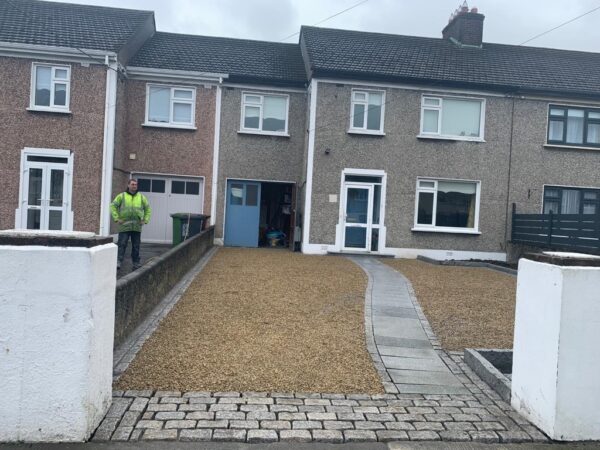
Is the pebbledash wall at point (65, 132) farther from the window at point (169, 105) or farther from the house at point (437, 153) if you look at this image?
the house at point (437, 153)

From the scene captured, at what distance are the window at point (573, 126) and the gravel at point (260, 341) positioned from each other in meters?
10.8

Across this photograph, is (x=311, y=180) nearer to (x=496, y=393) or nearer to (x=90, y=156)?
(x=90, y=156)

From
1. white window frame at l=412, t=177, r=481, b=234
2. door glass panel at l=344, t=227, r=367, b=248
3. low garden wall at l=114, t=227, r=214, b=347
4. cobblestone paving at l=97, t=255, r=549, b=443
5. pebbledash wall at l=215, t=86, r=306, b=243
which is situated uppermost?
pebbledash wall at l=215, t=86, r=306, b=243

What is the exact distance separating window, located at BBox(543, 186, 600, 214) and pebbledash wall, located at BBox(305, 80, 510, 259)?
1.64 metres

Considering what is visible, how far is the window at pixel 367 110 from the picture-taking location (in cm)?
1675

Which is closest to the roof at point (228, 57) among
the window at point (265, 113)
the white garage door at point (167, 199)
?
the window at point (265, 113)

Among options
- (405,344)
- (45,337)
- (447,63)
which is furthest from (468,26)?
(45,337)

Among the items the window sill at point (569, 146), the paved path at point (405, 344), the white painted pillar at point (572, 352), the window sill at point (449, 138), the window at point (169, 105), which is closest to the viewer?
the white painted pillar at point (572, 352)

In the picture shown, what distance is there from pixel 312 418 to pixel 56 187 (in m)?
14.3

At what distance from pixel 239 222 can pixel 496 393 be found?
14.0 meters

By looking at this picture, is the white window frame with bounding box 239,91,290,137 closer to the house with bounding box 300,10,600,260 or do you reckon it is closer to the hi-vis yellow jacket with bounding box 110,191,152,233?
the house with bounding box 300,10,600,260

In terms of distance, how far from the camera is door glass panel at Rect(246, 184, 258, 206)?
1830cm

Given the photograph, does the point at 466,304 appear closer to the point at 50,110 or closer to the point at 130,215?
the point at 130,215

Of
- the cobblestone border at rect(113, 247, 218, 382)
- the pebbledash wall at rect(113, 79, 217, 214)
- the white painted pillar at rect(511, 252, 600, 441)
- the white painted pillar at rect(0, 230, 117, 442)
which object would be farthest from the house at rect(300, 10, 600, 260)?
the white painted pillar at rect(0, 230, 117, 442)
